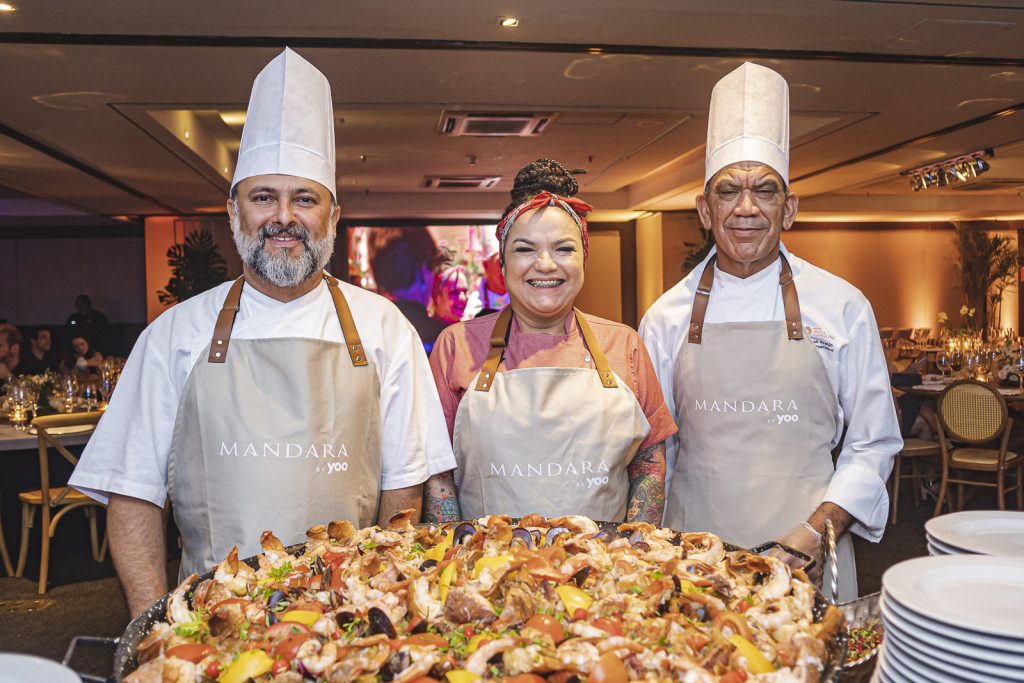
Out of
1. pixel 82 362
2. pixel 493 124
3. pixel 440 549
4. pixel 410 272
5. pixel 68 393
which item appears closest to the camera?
pixel 440 549

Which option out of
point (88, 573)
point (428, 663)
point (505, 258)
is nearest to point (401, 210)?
point (88, 573)

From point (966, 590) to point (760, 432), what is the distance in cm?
93

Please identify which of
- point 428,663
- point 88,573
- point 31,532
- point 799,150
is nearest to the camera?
point 428,663

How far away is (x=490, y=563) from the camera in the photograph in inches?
42.8

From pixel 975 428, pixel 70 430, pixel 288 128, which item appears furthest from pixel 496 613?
pixel 975 428

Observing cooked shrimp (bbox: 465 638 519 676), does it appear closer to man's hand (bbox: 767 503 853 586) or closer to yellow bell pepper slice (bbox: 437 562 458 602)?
yellow bell pepper slice (bbox: 437 562 458 602)

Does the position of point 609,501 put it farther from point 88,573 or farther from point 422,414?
point 88,573

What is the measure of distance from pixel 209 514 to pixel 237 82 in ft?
14.6

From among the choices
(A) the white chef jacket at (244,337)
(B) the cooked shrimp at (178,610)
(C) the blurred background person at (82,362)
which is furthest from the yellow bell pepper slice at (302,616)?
(C) the blurred background person at (82,362)

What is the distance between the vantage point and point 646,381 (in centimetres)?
185

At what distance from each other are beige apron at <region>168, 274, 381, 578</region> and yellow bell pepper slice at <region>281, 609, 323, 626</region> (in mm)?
579

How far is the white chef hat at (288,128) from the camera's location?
1.65m

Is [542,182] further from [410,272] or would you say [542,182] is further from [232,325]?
[410,272]

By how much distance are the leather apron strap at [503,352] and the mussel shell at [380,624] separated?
862 mm
